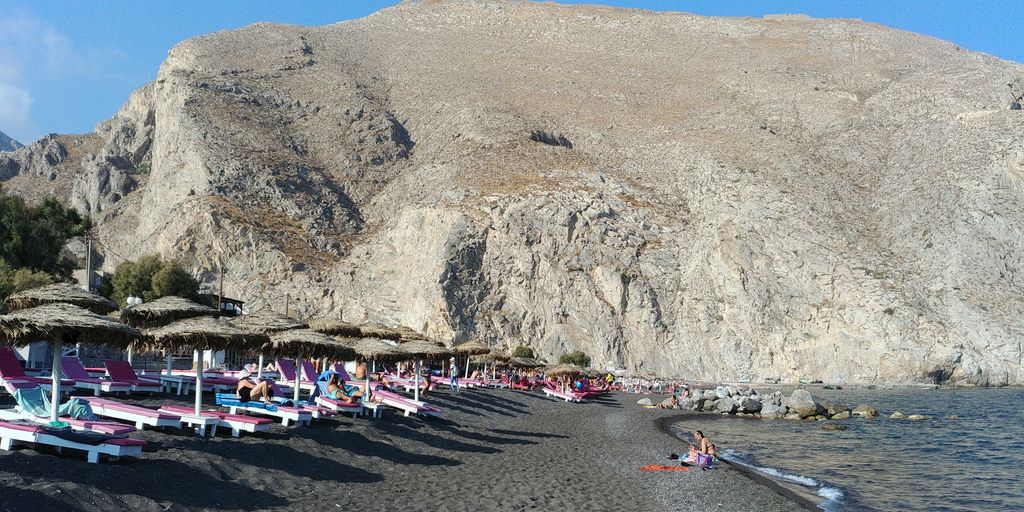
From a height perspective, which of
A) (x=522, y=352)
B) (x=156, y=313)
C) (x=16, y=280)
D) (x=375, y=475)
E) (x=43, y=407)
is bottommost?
(x=375, y=475)

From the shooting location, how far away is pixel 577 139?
79562 millimetres

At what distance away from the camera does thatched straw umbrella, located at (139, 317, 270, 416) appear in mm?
14367

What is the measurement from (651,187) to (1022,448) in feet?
150

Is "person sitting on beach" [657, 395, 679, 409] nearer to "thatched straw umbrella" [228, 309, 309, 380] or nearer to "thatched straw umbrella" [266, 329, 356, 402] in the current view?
"thatched straw umbrella" [266, 329, 356, 402]

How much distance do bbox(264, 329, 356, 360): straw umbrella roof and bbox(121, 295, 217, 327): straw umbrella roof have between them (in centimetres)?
234

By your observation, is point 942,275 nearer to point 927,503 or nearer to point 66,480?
point 927,503

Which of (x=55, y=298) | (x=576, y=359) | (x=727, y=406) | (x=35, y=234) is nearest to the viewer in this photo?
(x=55, y=298)

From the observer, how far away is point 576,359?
56.6 metres

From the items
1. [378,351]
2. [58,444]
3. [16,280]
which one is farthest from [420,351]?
[16,280]

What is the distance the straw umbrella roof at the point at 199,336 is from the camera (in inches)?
567

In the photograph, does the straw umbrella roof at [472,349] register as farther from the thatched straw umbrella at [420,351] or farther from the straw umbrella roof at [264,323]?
the straw umbrella roof at [264,323]

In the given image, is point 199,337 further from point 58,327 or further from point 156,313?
point 156,313

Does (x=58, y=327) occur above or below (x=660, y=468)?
above

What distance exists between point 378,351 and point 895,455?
15.5m
